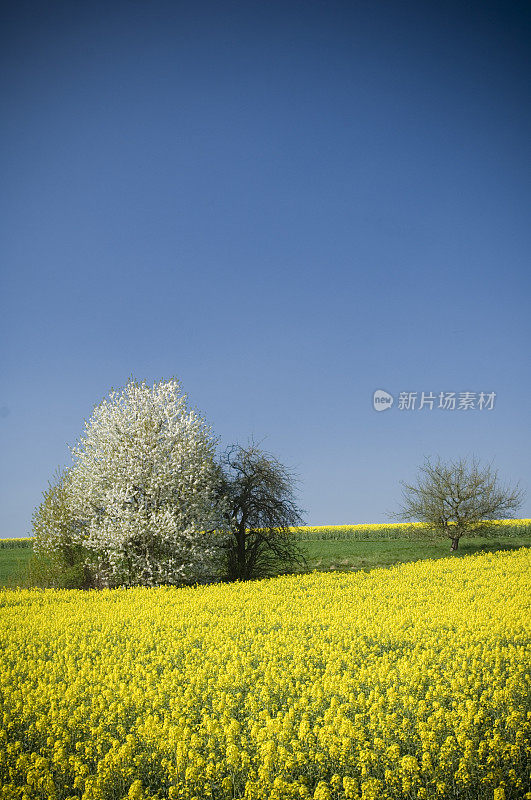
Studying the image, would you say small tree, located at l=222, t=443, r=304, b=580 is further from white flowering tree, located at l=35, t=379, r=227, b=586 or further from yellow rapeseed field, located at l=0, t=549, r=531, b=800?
yellow rapeseed field, located at l=0, t=549, r=531, b=800

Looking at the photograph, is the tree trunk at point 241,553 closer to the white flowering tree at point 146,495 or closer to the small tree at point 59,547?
the white flowering tree at point 146,495

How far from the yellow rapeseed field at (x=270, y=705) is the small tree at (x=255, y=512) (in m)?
10.4

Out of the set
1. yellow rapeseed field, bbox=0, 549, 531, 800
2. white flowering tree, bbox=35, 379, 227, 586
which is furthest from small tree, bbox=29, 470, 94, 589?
yellow rapeseed field, bbox=0, 549, 531, 800

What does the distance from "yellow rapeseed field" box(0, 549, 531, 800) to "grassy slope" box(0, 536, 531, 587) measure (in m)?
17.3

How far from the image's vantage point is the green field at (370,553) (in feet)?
101

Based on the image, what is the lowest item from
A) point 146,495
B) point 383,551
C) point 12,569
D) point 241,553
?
point 383,551

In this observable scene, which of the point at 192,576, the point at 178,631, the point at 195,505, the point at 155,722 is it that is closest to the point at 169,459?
the point at 195,505

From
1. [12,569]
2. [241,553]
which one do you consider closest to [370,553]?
[241,553]

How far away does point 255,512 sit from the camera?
2423 cm

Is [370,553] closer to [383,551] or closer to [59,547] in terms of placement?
[383,551]

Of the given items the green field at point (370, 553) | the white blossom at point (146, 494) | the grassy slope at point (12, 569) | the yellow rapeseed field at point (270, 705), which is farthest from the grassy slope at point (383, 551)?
the yellow rapeseed field at point (270, 705)

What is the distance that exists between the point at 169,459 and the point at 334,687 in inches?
639

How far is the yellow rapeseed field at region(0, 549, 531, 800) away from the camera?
568 centimetres

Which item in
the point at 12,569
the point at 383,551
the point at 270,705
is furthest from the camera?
the point at 383,551
